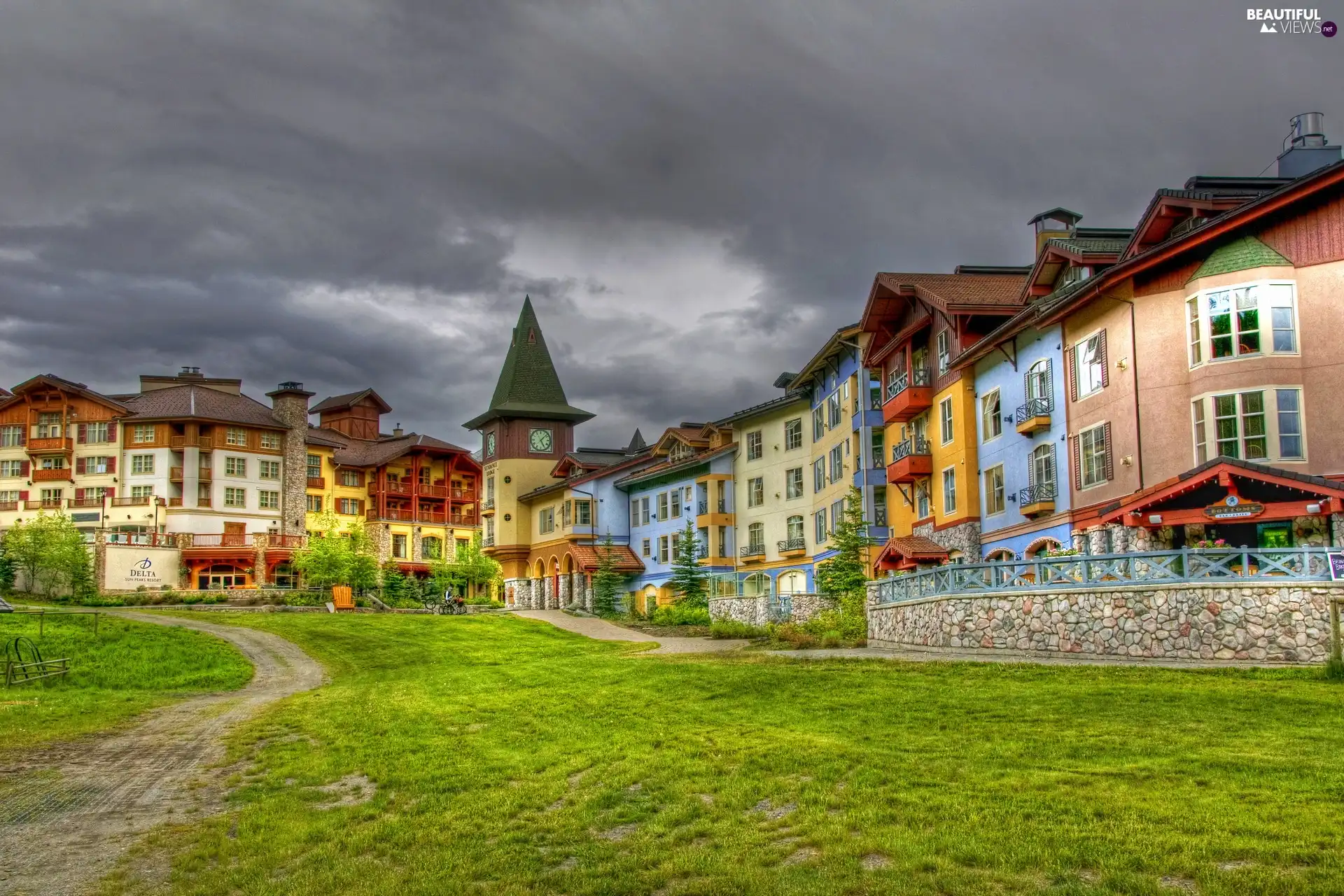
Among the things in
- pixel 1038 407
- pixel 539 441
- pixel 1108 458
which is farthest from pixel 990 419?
pixel 539 441

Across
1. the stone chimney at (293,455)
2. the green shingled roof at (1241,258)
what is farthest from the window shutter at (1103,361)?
the stone chimney at (293,455)

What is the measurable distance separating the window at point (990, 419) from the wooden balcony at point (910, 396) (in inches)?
129

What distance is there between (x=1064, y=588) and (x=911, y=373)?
1989cm

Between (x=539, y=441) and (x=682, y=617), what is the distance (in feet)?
105

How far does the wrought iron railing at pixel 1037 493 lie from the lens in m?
34.0

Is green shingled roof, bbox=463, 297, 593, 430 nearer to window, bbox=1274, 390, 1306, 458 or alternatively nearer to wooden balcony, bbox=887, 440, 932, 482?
wooden balcony, bbox=887, 440, 932, 482

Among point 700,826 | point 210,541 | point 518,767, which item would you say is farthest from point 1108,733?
point 210,541

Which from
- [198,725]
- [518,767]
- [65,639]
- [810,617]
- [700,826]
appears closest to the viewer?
[700,826]

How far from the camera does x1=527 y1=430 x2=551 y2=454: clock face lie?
260 ft

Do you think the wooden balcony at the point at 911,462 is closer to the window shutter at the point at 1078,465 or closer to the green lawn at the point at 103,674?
the window shutter at the point at 1078,465

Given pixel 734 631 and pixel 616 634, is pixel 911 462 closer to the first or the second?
pixel 734 631

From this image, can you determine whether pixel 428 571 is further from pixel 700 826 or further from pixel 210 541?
pixel 700 826

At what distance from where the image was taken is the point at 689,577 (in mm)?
57438

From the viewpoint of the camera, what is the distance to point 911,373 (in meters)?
43.2
